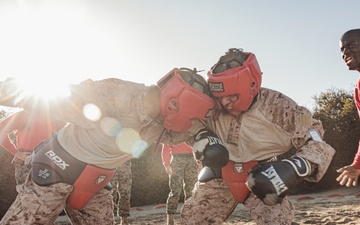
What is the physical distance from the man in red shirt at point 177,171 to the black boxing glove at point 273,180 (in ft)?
13.3

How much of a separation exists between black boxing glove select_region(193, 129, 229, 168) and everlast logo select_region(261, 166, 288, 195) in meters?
0.57

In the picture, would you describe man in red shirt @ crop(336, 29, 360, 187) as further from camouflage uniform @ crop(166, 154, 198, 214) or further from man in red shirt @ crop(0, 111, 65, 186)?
man in red shirt @ crop(0, 111, 65, 186)

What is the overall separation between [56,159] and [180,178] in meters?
3.88

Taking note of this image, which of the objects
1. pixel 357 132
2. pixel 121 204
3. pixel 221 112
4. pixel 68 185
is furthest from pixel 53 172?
pixel 357 132

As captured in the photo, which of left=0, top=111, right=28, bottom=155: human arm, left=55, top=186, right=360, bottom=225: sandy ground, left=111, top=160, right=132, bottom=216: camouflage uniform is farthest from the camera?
left=55, top=186, right=360, bottom=225: sandy ground

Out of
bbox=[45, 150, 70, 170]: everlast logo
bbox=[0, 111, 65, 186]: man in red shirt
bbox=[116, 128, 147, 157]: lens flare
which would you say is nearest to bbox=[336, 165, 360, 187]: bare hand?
bbox=[116, 128, 147, 157]: lens flare

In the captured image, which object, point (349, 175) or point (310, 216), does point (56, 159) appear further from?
point (310, 216)

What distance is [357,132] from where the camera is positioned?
13281 millimetres

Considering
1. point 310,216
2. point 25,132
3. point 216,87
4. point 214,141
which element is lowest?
point 310,216

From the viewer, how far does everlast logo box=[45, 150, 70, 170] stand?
3.17 metres

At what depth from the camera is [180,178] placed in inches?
271

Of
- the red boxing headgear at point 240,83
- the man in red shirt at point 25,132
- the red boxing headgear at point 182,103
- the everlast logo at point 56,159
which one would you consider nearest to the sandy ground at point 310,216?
the man in red shirt at point 25,132

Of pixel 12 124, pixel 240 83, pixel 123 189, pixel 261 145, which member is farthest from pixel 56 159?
pixel 123 189

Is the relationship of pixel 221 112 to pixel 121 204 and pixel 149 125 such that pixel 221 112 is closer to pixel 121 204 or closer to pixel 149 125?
pixel 149 125
